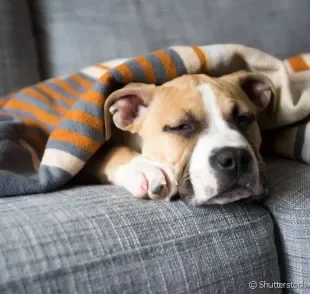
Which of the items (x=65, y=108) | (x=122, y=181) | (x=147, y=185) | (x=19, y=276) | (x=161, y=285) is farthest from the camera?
(x=65, y=108)

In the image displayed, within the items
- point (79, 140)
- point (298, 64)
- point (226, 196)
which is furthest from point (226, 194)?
point (298, 64)

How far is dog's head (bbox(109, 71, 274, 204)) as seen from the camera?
40.8 inches

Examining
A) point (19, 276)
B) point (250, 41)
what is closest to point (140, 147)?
point (19, 276)

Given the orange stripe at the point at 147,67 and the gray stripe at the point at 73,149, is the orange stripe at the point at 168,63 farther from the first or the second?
the gray stripe at the point at 73,149

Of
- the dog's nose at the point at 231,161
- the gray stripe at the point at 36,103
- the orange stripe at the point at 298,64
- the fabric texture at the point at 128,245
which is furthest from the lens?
the orange stripe at the point at 298,64

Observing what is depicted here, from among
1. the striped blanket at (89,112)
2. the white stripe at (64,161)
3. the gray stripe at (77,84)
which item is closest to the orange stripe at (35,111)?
the striped blanket at (89,112)

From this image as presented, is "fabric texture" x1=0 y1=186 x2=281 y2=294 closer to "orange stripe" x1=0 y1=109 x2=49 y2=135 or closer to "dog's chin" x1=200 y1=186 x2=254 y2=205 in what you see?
"dog's chin" x1=200 y1=186 x2=254 y2=205

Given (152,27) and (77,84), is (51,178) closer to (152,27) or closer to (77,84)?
(77,84)

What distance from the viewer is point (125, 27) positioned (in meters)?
1.82

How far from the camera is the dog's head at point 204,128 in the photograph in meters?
1.04

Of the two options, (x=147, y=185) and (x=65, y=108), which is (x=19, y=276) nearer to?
(x=147, y=185)

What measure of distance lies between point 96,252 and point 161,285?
0.14 meters

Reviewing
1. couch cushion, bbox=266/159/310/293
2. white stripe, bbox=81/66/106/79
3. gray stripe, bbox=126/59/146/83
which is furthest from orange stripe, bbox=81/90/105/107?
couch cushion, bbox=266/159/310/293

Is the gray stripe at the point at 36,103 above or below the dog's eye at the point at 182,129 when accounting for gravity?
below
